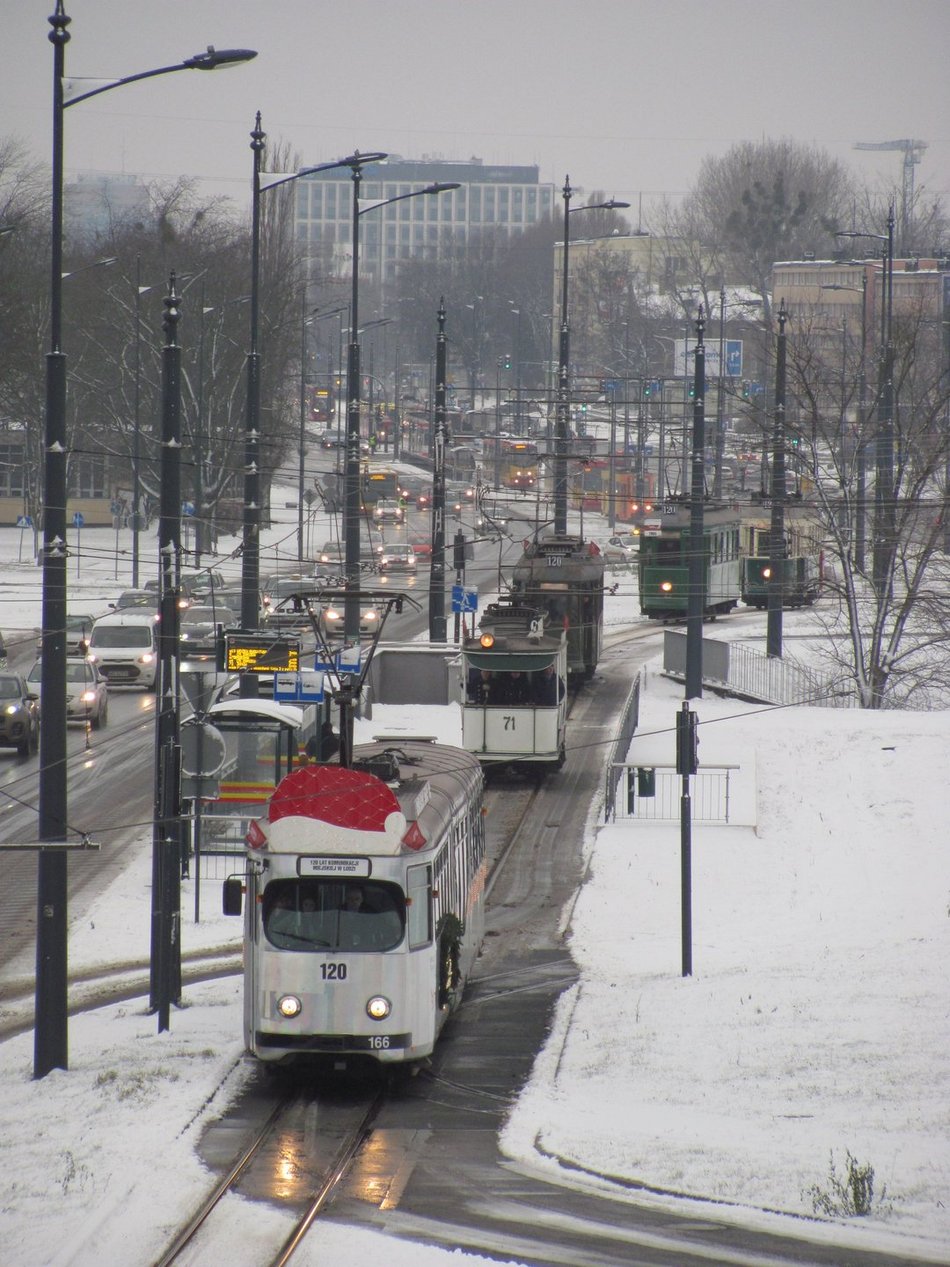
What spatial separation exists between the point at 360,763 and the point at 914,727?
1739 cm

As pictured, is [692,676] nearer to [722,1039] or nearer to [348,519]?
[348,519]

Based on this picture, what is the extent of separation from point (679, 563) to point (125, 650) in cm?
1560

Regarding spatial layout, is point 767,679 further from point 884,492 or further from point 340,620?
point 340,620

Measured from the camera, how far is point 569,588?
37.8 meters

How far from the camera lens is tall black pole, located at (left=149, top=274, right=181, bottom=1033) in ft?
52.9

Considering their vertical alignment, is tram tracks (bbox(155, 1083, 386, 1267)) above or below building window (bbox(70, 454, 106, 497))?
below

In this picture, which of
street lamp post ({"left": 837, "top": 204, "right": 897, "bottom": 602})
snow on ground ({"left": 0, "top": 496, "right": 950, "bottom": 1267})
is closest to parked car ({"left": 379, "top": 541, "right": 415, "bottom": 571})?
street lamp post ({"left": 837, "top": 204, "right": 897, "bottom": 602})

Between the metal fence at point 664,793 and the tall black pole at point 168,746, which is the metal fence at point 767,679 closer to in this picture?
the metal fence at point 664,793

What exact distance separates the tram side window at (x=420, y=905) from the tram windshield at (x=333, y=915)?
11 centimetres

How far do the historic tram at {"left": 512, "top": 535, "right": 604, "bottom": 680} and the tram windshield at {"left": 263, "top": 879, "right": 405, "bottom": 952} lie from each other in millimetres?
23191

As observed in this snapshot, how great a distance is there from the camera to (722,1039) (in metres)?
15.9

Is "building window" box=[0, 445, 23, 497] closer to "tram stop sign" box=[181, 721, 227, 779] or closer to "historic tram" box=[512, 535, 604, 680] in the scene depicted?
"historic tram" box=[512, 535, 604, 680]

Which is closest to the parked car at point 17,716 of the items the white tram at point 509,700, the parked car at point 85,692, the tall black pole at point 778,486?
the parked car at point 85,692

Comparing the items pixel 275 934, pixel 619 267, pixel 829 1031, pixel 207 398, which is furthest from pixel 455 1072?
pixel 619 267
